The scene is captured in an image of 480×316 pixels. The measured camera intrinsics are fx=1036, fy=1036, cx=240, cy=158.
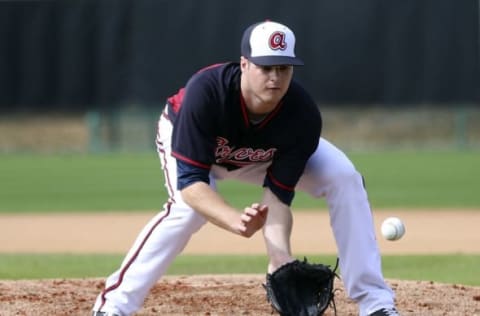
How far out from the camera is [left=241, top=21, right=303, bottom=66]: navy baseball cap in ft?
13.2

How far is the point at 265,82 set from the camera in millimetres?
4090

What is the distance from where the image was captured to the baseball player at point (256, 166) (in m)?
4.14

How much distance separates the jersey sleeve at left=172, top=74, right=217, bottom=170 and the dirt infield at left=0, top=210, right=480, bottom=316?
1.20 m

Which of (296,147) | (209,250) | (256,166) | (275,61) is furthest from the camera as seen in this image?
(209,250)

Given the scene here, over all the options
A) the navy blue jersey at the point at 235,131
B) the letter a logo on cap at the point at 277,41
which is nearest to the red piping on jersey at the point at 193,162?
the navy blue jersey at the point at 235,131

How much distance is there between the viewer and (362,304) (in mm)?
4555

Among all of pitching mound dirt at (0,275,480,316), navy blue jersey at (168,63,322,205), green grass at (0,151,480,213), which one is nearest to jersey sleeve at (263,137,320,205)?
navy blue jersey at (168,63,322,205)

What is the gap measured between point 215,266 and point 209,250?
1042 mm

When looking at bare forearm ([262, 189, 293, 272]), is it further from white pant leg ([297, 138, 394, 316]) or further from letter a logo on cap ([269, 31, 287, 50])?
letter a logo on cap ([269, 31, 287, 50])

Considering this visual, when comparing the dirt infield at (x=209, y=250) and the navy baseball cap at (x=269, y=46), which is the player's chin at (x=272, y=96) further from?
the dirt infield at (x=209, y=250)

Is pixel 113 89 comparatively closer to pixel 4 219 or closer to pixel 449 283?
pixel 4 219

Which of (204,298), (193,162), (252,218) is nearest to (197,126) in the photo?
(193,162)

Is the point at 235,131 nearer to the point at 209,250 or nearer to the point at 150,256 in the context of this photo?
the point at 150,256

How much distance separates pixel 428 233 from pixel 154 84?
11.1 m
